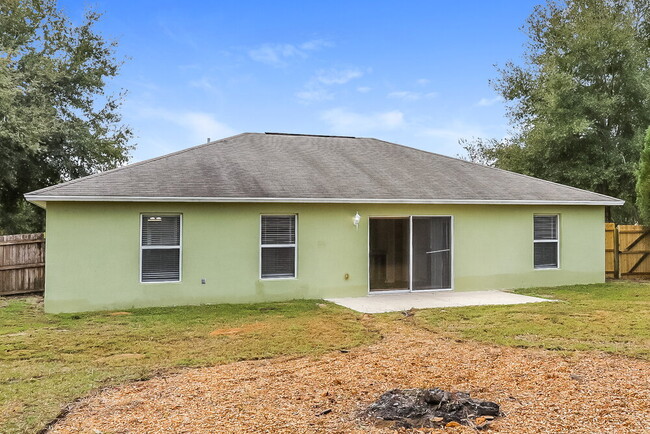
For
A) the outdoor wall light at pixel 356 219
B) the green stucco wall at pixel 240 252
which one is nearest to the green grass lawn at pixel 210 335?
the green stucco wall at pixel 240 252

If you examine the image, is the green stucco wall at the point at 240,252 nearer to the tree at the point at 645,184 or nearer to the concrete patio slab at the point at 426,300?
the concrete patio slab at the point at 426,300

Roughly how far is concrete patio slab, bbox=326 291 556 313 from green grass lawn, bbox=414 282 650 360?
2.04ft

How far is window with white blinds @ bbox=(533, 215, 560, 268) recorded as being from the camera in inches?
552

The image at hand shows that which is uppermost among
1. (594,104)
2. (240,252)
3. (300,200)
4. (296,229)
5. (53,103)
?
(594,104)

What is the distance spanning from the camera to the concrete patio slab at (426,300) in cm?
1084

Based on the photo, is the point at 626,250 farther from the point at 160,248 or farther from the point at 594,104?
the point at 160,248

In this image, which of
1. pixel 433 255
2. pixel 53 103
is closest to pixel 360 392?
pixel 433 255

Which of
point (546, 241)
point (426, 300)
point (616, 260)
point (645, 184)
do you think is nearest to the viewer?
point (426, 300)

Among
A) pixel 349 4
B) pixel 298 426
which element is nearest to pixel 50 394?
pixel 298 426

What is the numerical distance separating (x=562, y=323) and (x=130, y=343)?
6.87m

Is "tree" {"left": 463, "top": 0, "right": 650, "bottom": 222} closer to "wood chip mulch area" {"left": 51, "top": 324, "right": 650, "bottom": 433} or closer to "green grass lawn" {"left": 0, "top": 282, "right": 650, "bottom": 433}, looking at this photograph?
"green grass lawn" {"left": 0, "top": 282, "right": 650, "bottom": 433}

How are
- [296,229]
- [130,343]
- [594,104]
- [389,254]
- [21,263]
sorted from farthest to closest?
1. [594,104]
2. [21,263]
3. [389,254]
4. [296,229]
5. [130,343]

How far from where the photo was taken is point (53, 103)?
19.9 meters

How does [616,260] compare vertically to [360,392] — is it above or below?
above
